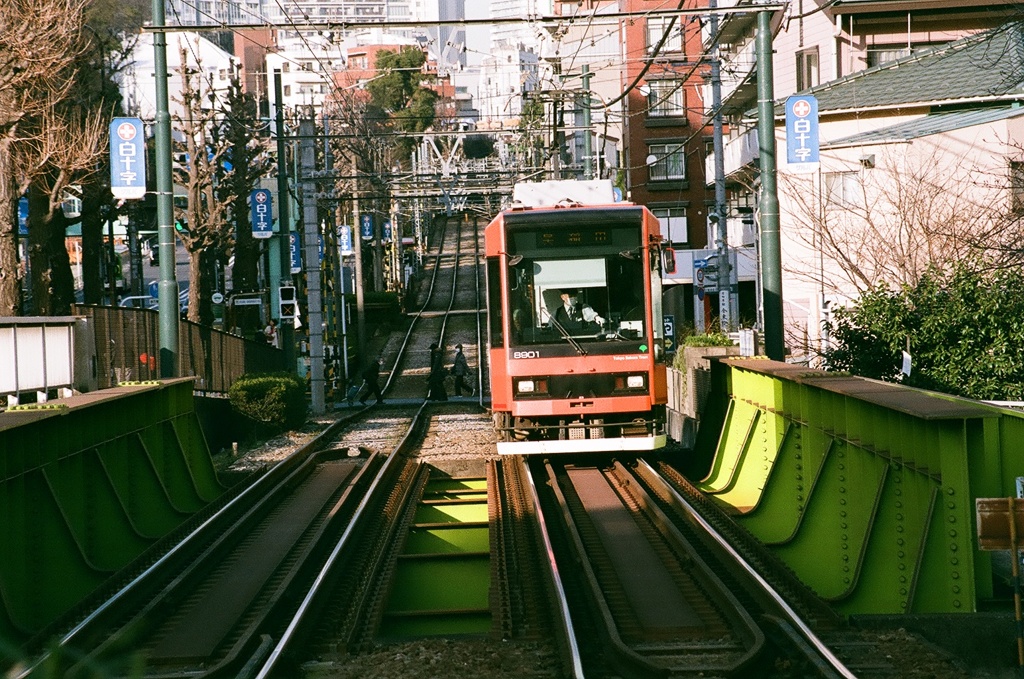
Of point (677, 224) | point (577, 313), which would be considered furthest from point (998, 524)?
point (677, 224)

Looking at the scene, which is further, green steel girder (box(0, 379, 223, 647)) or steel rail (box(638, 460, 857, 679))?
green steel girder (box(0, 379, 223, 647))

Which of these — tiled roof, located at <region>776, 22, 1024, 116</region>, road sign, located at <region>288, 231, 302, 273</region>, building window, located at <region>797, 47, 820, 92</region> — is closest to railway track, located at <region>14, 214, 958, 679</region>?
tiled roof, located at <region>776, 22, 1024, 116</region>

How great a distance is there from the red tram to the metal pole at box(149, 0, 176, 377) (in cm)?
425

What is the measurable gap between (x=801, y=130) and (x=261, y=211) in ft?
69.6

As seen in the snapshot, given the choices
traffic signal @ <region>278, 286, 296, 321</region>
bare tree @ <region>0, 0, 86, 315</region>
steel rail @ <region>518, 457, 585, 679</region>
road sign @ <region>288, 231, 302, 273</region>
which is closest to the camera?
steel rail @ <region>518, 457, 585, 679</region>

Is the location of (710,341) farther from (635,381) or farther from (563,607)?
(563,607)

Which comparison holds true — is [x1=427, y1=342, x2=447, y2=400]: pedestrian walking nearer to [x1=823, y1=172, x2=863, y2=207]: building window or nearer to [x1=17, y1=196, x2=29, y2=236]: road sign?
[x1=17, y1=196, x2=29, y2=236]: road sign

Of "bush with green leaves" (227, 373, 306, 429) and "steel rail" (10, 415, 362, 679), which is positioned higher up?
"bush with green leaves" (227, 373, 306, 429)

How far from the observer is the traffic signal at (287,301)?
29484 mm

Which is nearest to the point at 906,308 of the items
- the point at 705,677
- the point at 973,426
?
the point at 973,426

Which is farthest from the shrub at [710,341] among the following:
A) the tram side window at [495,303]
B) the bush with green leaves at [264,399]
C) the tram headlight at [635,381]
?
the bush with green leaves at [264,399]

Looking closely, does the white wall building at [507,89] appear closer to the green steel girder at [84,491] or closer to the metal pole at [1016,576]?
the green steel girder at [84,491]

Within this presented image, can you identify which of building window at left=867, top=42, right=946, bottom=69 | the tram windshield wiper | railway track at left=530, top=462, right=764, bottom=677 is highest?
building window at left=867, top=42, right=946, bottom=69

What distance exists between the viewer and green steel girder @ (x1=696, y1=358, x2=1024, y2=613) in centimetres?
758
